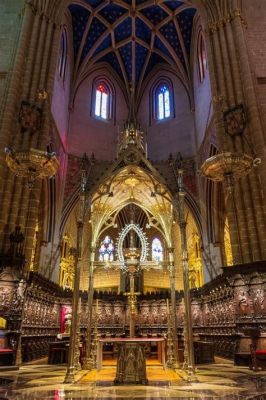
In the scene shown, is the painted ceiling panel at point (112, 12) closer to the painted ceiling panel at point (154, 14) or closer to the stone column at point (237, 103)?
the painted ceiling panel at point (154, 14)

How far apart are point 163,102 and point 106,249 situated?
13.3m

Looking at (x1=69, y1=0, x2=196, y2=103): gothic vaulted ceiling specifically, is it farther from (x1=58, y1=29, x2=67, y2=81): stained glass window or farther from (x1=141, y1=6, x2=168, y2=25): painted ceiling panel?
(x1=58, y1=29, x2=67, y2=81): stained glass window

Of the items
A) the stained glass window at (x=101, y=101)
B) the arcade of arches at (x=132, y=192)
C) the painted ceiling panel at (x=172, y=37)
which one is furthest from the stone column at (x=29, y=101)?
the painted ceiling panel at (x=172, y=37)

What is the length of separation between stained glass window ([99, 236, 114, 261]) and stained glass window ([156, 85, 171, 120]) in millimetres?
11136

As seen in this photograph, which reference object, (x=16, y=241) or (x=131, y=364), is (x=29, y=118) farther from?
(x=131, y=364)

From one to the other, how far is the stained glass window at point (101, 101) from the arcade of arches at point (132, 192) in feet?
0.38

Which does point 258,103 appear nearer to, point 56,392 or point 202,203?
point 202,203

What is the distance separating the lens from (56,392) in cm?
617

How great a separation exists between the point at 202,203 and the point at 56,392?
17003mm

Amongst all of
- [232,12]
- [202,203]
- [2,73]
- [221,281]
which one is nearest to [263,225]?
[221,281]

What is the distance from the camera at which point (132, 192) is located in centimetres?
1419

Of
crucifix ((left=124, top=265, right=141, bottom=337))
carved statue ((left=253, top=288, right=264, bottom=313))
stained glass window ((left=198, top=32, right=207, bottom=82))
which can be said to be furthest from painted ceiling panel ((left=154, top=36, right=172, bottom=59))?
carved statue ((left=253, top=288, right=264, bottom=313))

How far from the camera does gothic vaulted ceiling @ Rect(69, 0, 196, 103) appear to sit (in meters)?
23.5

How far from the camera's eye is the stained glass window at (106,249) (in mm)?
27266
